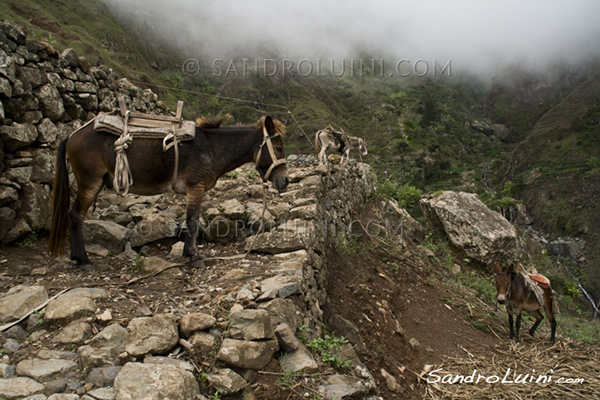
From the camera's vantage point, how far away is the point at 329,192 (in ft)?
26.6

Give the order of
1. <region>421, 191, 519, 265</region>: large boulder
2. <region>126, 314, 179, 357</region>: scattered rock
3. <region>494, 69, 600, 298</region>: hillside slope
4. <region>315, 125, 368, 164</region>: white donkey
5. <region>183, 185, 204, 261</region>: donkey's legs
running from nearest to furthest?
<region>126, 314, 179, 357</region>: scattered rock → <region>183, 185, 204, 261</region>: donkey's legs → <region>315, 125, 368, 164</region>: white donkey → <region>421, 191, 519, 265</region>: large boulder → <region>494, 69, 600, 298</region>: hillside slope

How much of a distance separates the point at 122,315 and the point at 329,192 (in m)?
5.55

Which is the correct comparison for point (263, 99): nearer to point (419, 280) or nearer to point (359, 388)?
point (419, 280)

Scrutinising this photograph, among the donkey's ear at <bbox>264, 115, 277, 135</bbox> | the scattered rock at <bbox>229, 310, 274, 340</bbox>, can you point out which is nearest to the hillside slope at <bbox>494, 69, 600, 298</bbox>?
the donkey's ear at <bbox>264, 115, 277, 135</bbox>

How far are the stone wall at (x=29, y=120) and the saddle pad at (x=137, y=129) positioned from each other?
5.13 ft

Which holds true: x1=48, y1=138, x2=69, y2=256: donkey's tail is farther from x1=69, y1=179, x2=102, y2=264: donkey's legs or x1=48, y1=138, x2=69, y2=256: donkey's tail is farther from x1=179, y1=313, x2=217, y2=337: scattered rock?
x1=179, y1=313, x2=217, y2=337: scattered rock

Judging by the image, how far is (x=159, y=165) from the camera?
4516 millimetres

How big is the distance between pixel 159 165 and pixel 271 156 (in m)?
1.54

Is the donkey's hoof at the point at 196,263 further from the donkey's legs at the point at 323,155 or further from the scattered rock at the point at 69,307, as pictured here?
the donkey's legs at the point at 323,155

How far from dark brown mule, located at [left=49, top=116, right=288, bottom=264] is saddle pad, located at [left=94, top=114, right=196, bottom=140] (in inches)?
3.5

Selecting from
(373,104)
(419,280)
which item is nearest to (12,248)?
(419,280)

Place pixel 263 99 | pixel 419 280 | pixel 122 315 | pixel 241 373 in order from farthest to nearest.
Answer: pixel 263 99
pixel 419 280
pixel 122 315
pixel 241 373

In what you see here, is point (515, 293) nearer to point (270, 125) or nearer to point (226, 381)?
point (270, 125)

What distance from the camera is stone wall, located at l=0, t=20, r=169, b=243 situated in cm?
478
